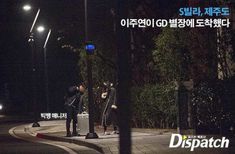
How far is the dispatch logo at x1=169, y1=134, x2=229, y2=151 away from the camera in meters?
15.5

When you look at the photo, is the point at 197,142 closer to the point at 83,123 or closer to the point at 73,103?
the point at 73,103

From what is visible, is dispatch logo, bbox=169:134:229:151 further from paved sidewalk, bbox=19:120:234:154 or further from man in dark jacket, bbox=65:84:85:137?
man in dark jacket, bbox=65:84:85:137

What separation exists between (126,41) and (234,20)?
12.1m

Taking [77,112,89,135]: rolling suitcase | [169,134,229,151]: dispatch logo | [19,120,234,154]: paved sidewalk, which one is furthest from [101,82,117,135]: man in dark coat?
[169,134,229,151]: dispatch logo

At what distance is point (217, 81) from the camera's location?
58.2 ft

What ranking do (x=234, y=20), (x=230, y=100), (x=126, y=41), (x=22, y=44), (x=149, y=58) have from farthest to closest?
1. (x=22, y=44)
2. (x=149, y=58)
3. (x=234, y=20)
4. (x=230, y=100)
5. (x=126, y=41)

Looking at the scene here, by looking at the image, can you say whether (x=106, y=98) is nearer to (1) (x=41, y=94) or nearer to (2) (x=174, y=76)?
(2) (x=174, y=76)

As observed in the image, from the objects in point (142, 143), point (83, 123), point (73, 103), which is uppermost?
point (73, 103)

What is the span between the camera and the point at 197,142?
53.2ft

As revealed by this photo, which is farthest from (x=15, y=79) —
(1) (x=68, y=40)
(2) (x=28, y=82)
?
(1) (x=68, y=40)

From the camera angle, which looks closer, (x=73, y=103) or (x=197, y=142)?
(x=197, y=142)

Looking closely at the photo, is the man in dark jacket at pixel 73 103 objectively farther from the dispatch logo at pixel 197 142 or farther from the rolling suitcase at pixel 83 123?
the dispatch logo at pixel 197 142

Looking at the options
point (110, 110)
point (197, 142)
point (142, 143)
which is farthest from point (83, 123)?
point (197, 142)

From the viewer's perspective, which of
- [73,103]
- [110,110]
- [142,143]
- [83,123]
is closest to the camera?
[142,143]
